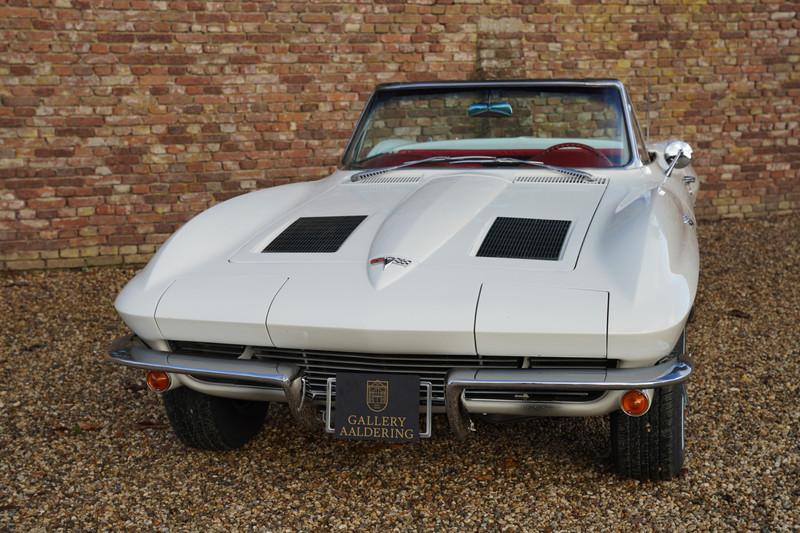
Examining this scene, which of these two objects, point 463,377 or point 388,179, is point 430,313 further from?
point 388,179

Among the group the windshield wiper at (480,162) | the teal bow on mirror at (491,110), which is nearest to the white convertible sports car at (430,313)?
the windshield wiper at (480,162)

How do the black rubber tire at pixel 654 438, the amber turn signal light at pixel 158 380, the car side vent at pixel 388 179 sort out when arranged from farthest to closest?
the car side vent at pixel 388 179, the amber turn signal light at pixel 158 380, the black rubber tire at pixel 654 438

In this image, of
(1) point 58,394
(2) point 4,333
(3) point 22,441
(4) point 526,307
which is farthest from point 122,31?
(4) point 526,307

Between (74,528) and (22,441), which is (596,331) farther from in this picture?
(22,441)

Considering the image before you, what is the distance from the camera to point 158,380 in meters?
2.75

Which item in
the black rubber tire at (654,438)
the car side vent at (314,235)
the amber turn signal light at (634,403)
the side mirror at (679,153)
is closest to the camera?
the amber turn signal light at (634,403)

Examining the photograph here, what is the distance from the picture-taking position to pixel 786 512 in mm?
2582

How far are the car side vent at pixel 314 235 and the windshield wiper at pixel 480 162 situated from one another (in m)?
0.67

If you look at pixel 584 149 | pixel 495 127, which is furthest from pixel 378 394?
pixel 495 127

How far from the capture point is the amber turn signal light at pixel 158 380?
2.74 meters

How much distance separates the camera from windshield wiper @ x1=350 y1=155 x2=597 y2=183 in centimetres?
351

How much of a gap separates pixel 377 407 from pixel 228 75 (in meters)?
4.98

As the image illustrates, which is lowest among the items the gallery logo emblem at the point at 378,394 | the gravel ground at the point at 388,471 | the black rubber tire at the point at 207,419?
the gravel ground at the point at 388,471

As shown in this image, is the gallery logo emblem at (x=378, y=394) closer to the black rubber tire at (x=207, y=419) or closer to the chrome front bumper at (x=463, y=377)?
the chrome front bumper at (x=463, y=377)
